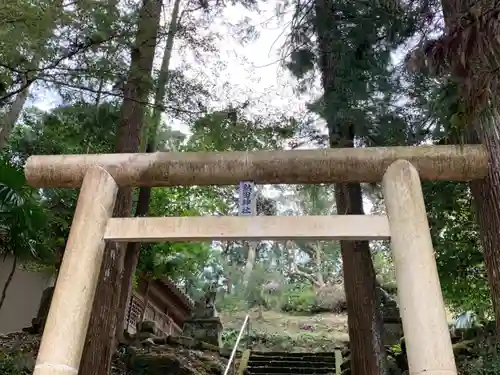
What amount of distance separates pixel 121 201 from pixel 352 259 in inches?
117

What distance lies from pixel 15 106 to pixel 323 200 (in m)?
→ 5.83

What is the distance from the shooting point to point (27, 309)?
10.6 m

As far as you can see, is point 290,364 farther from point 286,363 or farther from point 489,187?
point 489,187

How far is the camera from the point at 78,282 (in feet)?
9.63

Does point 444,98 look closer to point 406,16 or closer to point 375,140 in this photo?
point 406,16

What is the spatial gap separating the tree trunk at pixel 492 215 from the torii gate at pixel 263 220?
0.26 feet

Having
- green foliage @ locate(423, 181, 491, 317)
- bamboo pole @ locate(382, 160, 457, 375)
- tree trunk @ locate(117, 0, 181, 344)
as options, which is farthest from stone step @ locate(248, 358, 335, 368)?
bamboo pole @ locate(382, 160, 457, 375)

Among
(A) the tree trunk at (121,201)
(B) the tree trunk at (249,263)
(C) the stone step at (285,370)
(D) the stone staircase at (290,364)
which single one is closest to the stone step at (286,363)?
(D) the stone staircase at (290,364)

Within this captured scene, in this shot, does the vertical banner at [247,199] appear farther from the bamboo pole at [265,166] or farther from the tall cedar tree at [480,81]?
the tall cedar tree at [480,81]

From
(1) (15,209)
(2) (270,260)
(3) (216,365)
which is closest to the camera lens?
(1) (15,209)

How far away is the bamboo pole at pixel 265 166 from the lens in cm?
330

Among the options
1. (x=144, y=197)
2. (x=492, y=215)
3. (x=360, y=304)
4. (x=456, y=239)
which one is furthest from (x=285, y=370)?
(x=492, y=215)

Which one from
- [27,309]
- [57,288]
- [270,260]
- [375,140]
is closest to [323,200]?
[375,140]

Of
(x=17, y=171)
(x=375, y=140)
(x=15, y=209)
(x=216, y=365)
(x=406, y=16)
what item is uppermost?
(x=406, y=16)
